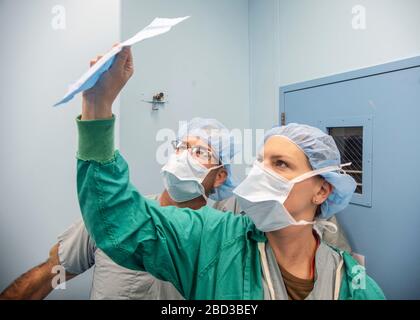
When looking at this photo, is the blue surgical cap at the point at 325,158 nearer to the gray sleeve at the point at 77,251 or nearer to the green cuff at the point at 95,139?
the green cuff at the point at 95,139

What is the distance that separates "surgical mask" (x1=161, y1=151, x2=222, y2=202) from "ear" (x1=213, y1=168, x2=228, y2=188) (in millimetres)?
81

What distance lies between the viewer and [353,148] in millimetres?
1338

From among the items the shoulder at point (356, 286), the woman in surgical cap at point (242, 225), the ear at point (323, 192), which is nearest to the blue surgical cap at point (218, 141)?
the woman in surgical cap at point (242, 225)

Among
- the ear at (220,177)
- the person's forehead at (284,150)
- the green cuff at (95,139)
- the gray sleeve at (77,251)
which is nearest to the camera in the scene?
the green cuff at (95,139)

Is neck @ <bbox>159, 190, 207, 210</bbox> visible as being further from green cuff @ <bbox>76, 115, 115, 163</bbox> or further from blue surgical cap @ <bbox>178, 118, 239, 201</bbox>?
green cuff @ <bbox>76, 115, 115, 163</bbox>

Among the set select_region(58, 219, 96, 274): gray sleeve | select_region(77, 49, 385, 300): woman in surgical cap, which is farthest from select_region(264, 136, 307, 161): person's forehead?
select_region(58, 219, 96, 274): gray sleeve

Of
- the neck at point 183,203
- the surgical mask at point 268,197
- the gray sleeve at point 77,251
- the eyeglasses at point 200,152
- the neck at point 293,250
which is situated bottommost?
the gray sleeve at point 77,251

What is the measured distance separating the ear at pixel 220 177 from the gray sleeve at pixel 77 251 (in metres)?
0.58

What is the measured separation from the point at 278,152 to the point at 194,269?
42 cm

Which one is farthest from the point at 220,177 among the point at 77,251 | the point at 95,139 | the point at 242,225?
the point at 95,139

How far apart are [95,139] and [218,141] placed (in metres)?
0.81

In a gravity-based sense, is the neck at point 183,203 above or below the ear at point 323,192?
below

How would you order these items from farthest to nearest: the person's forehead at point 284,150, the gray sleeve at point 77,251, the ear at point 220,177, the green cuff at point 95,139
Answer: the ear at point 220,177
the gray sleeve at point 77,251
the person's forehead at point 284,150
the green cuff at point 95,139

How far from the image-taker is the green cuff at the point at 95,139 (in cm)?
61
